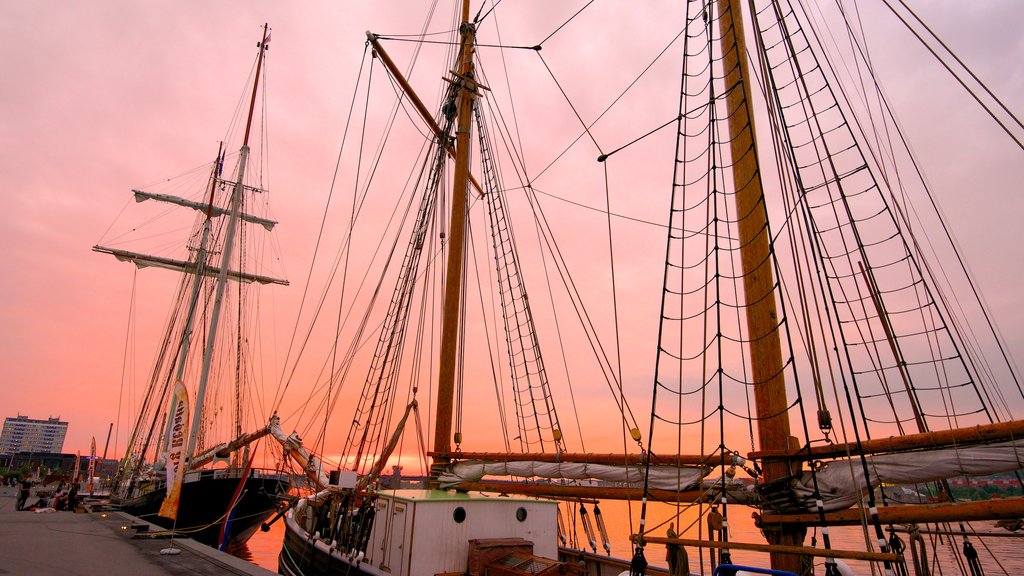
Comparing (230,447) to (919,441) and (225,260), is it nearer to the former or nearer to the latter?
(225,260)

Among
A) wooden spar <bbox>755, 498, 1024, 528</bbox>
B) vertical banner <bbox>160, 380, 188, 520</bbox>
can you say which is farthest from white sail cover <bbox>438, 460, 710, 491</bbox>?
vertical banner <bbox>160, 380, 188, 520</bbox>

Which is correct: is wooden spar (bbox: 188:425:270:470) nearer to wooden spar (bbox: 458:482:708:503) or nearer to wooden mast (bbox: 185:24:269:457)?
wooden mast (bbox: 185:24:269:457)

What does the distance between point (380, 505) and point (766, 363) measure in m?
7.63

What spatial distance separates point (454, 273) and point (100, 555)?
927 centimetres

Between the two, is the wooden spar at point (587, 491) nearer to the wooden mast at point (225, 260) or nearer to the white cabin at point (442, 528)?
the white cabin at point (442, 528)

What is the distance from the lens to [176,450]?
11133 mm

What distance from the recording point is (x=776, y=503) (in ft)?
18.4

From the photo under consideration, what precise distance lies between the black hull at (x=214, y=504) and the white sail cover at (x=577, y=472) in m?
14.1

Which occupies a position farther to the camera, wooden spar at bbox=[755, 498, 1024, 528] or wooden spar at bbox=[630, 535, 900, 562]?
wooden spar at bbox=[755, 498, 1024, 528]

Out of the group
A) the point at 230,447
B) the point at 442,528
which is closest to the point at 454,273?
the point at 442,528

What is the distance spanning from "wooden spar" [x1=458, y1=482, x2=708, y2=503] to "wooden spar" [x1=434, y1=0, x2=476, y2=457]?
207 cm

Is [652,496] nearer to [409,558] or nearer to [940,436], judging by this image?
[940,436]

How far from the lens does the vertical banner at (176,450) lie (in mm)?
10458

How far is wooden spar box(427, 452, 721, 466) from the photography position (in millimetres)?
7188
